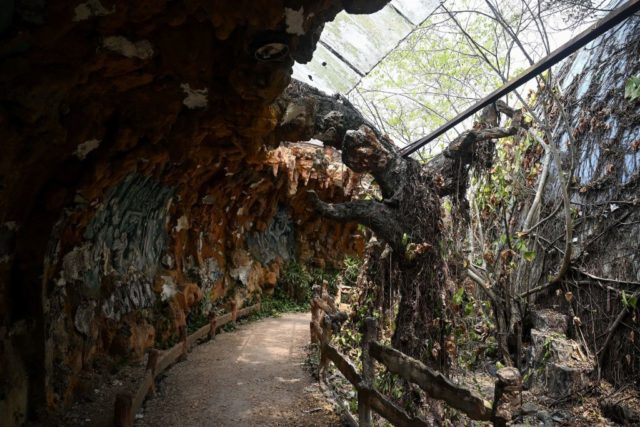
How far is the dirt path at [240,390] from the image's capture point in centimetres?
520

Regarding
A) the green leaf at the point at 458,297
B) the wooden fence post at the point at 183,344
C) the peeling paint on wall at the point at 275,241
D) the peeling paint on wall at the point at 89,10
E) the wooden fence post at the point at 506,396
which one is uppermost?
the peeling paint on wall at the point at 89,10

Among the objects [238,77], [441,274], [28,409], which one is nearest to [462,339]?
[441,274]

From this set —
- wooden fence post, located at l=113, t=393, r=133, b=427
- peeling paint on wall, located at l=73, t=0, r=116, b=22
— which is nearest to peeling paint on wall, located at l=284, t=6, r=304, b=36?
peeling paint on wall, located at l=73, t=0, r=116, b=22

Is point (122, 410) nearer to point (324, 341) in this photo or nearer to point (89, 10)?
point (324, 341)

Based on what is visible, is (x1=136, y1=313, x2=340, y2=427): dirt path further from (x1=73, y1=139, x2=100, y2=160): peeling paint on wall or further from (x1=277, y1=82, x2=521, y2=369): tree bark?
(x1=73, y1=139, x2=100, y2=160): peeling paint on wall

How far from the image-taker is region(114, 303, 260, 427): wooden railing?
392 centimetres

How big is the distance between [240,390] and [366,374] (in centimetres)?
273

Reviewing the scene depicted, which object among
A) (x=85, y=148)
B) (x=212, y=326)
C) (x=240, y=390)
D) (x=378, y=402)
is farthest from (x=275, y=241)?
(x=378, y=402)

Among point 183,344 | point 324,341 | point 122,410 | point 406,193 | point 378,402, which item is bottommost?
A: point 183,344

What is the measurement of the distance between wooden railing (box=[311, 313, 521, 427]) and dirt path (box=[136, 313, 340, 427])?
3.11 feet

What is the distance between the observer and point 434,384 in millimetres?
3275

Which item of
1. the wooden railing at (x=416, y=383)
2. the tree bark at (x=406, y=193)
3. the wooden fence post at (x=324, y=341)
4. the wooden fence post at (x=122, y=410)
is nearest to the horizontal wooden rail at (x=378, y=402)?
the wooden railing at (x=416, y=383)

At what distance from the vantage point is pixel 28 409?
4176mm

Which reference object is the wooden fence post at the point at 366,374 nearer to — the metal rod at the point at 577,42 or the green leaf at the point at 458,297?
the green leaf at the point at 458,297
